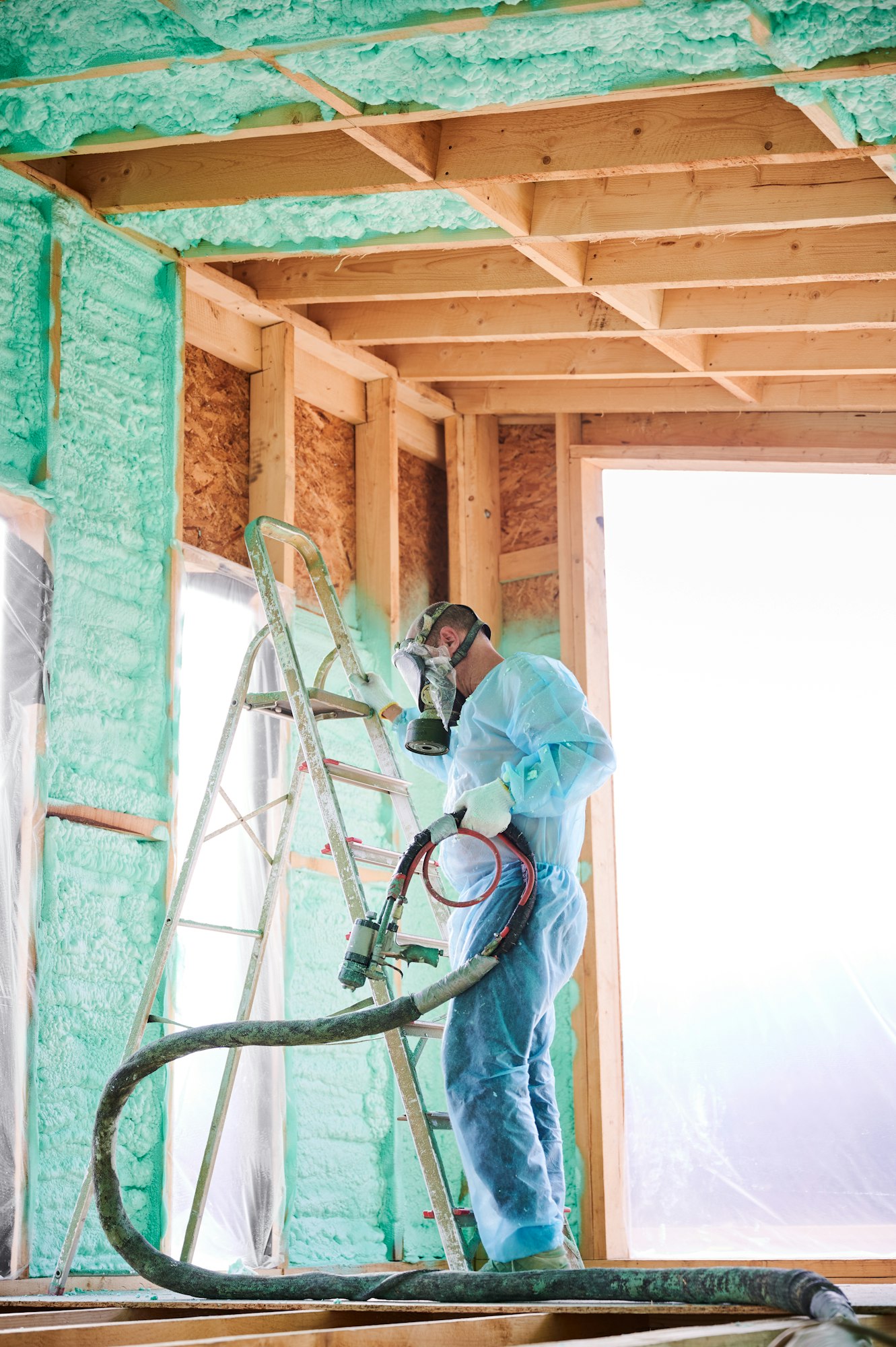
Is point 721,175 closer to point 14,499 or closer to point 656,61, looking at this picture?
point 656,61

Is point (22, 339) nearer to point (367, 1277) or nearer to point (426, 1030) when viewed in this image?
point (426, 1030)

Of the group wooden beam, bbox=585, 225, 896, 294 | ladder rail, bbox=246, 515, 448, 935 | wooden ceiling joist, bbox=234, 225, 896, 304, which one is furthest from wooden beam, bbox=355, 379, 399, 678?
wooden beam, bbox=585, 225, 896, 294

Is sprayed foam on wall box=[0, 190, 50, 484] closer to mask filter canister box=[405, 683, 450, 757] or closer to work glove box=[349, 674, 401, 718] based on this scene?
work glove box=[349, 674, 401, 718]

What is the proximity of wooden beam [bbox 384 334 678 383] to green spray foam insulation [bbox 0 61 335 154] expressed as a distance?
1569 mm

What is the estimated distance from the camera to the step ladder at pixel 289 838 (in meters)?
2.99

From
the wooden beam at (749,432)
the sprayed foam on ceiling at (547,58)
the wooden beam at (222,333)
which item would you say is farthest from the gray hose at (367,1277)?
the wooden beam at (749,432)

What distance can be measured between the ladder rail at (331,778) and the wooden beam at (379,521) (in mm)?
983

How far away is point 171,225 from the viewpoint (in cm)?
407

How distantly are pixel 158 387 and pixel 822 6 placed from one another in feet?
6.81

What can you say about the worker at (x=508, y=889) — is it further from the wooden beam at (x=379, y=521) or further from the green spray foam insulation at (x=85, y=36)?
the green spray foam insulation at (x=85, y=36)

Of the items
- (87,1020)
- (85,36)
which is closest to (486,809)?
(87,1020)

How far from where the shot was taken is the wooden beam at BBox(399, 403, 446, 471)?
209 inches

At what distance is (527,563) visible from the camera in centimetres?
525

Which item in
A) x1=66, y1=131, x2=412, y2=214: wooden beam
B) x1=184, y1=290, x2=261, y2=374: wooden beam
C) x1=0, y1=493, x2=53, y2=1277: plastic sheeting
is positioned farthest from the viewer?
x1=184, y1=290, x2=261, y2=374: wooden beam
